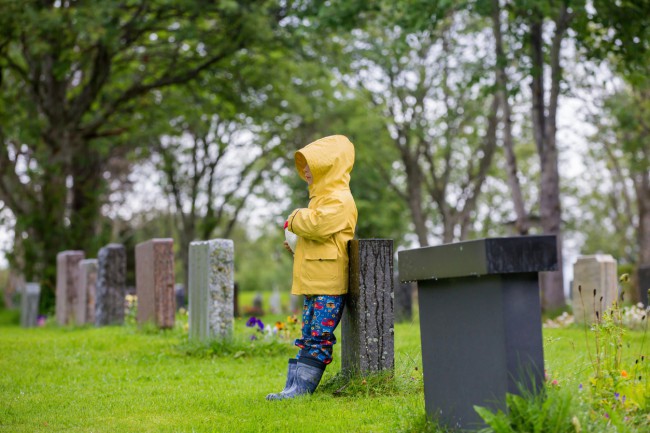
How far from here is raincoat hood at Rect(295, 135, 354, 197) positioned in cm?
618

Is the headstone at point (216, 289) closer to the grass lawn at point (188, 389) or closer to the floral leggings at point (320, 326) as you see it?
the grass lawn at point (188, 389)

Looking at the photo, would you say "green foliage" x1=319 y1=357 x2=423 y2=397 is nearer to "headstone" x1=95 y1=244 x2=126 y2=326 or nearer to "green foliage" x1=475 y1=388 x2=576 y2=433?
"green foliage" x1=475 y1=388 x2=576 y2=433

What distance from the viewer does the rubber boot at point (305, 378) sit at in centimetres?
611

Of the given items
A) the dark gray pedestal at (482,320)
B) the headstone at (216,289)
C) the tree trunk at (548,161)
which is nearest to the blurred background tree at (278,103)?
the tree trunk at (548,161)

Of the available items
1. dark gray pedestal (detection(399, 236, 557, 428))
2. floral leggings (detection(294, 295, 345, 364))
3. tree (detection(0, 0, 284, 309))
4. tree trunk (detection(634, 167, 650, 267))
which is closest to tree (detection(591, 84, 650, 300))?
tree trunk (detection(634, 167, 650, 267))

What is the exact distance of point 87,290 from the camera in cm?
1426

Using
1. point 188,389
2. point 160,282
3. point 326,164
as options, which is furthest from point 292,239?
point 160,282

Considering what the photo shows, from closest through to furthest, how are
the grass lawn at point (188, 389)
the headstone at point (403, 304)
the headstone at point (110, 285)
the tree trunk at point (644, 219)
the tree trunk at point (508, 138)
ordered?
the grass lawn at point (188, 389)
the headstone at point (110, 285)
the headstone at point (403, 304)
the tree trunk at point (508, 138)
the tree trunk at point (644, 219)

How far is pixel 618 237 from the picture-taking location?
143 feet

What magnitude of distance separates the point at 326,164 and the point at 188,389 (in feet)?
7.97

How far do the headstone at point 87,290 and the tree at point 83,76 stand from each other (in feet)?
14.3

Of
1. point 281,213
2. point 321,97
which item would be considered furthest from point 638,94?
point 281,213

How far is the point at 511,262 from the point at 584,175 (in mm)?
37455

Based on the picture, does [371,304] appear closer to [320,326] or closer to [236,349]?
[320,326]
